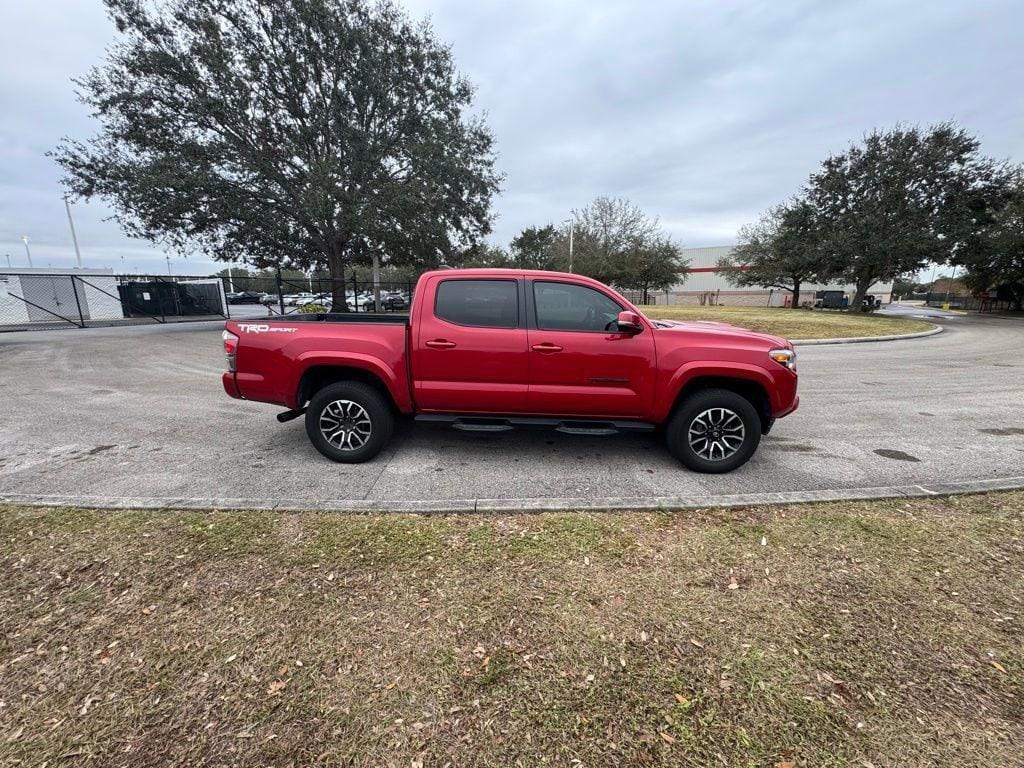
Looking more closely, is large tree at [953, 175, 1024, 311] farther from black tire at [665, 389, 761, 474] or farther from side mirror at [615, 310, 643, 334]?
side mirror at [615, 310, 643, 334]

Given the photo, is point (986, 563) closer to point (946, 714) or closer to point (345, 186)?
point (946, 714)

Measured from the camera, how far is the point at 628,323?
4.04m

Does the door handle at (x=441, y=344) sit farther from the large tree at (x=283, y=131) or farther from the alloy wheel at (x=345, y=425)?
the large tree at (x=283, y=131)

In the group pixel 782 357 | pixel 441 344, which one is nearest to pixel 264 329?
pixel 441 344

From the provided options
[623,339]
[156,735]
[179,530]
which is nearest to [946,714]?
[623,339]

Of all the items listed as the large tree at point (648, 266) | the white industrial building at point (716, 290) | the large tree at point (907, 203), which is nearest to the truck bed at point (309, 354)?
the large tree at point (907, 203)

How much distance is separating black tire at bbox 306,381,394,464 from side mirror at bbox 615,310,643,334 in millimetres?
2437

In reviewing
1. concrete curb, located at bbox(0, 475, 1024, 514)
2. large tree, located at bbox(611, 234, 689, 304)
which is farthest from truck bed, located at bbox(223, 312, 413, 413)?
large tree, located at bbox(611, 234, 689, 304)

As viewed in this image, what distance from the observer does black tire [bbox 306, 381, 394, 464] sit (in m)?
4.36

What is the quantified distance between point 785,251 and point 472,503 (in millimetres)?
40034

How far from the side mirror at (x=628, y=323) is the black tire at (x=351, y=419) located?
8.00ft

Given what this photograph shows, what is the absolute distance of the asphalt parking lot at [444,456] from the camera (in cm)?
382

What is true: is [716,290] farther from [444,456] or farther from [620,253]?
[444,456]

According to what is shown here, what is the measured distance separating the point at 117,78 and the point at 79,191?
15.7 ft
